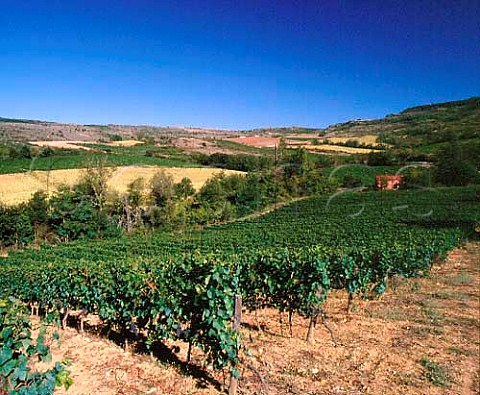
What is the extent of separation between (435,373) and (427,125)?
364 ft

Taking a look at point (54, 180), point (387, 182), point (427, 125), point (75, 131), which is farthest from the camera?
point (75, 131)

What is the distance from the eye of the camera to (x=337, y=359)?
294 inches

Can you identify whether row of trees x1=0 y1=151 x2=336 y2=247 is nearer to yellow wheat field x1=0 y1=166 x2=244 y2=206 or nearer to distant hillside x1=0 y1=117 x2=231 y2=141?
yellow wheat field x1=0 y1=166 x2=244 y2=206

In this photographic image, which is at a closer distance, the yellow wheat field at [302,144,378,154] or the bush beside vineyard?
the bush beside vineyard

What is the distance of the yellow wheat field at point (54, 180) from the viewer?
49.9 metres

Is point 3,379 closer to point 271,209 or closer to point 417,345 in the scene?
point 417,345

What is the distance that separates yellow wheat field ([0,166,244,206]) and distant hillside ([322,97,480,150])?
5047 cm

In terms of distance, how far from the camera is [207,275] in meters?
6.50

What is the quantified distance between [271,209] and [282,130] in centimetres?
10508

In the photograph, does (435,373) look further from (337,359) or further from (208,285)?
(208,285)

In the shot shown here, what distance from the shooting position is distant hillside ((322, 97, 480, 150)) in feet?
284

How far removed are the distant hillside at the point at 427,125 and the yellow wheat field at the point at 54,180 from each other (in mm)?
50466

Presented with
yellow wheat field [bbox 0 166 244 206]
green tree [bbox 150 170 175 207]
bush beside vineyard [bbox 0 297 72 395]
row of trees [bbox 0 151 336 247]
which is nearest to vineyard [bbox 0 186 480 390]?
bush beside vineyard [bbox 0 297 72 395]

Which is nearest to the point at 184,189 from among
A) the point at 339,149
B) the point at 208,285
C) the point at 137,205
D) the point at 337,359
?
the point at 137,205
